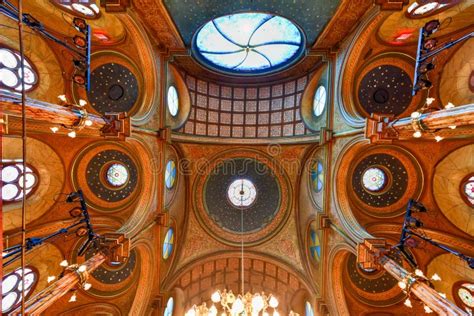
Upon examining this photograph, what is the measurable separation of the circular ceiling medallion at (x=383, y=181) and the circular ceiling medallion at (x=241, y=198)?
14.4 ft

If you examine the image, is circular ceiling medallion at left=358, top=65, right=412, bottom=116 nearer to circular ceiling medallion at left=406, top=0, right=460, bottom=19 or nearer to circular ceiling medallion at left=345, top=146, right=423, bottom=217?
circular ceiling medallion at left=345, top=146, right=423, bottom=217

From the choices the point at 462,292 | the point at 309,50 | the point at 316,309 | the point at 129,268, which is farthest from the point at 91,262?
the point at 462,292

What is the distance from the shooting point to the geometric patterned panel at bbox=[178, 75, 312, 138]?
14031mm

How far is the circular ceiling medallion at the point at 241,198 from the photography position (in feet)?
49.4

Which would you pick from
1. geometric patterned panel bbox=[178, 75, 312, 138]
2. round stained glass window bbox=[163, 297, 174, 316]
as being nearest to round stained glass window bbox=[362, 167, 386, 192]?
geometric patterned panel bbox=[178, 75, 312, 138]

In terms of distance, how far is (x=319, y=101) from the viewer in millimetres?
12984

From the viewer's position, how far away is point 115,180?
39.1 feet

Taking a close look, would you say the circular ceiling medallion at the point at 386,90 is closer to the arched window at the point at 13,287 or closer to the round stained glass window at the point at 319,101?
the round stained glass window at the point at 319,101

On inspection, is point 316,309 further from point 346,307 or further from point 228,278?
point 228,278

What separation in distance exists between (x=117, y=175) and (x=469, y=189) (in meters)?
14.5

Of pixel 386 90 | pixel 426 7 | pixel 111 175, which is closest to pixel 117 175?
pixel 111 175

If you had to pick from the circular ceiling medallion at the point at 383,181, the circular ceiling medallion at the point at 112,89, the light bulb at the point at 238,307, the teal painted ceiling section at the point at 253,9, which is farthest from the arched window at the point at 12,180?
the circular ceiling medallion at the point at 383,181

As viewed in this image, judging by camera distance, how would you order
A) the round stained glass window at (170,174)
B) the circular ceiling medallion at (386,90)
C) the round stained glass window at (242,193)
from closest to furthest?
the circular ceiling medallion at (386,90) → the round stained glass window at (170,174) → the round stained glass window at (242,193)

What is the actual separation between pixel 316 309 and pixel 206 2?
1414 cm
